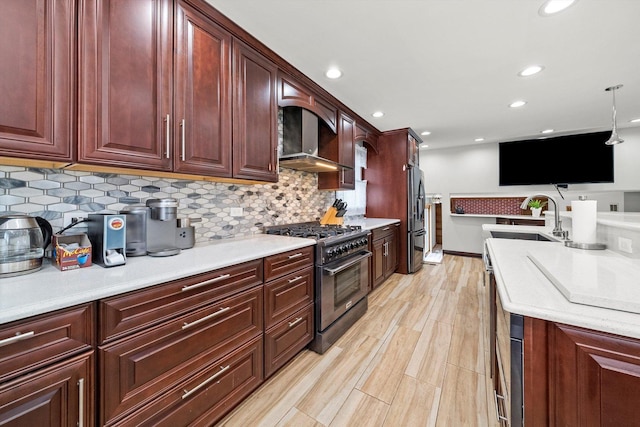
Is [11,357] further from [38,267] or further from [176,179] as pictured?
[176,179]

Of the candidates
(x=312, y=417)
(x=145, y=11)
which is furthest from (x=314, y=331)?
(x=145, y=11)

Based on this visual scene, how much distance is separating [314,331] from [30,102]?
81.7 inches

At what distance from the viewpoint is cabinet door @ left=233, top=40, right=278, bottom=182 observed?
5.91 feet

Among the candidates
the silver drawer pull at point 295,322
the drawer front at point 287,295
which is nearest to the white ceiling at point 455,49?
the drawer front at point 287,295

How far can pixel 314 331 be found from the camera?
2.05 m

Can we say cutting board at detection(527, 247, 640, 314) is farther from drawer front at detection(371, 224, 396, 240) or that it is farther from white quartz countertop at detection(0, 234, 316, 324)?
drawer front at detection(371, 224, 396, 240)

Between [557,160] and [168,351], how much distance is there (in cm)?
660

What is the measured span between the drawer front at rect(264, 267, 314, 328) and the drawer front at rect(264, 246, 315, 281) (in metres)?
0.04

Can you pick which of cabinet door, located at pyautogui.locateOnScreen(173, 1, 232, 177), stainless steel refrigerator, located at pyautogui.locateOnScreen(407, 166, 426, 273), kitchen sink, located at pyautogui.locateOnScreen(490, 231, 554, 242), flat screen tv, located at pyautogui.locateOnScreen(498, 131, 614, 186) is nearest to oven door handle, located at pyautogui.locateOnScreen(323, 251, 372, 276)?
cabinet door, located at pyautogui.locateOnScreen(173, 1, 232, 177)

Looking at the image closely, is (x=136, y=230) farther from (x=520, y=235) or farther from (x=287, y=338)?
(x=520, y=235)

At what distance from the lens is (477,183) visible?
5.55 metres

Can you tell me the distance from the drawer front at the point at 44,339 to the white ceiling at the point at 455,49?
1.81 metres

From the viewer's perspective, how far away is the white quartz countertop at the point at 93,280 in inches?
30.8

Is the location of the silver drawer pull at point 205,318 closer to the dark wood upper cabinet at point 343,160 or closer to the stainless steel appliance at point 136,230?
the stainless steel appliance at point 136,230
